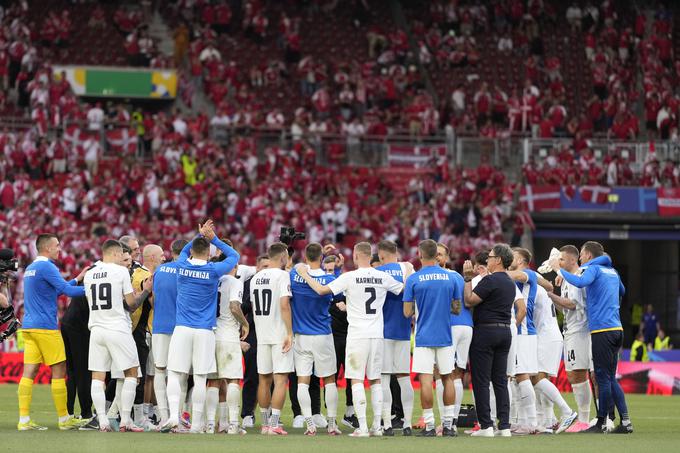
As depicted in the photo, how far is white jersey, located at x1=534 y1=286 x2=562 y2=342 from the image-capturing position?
1769 cm

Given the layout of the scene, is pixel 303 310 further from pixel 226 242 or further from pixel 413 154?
pixel 413 154

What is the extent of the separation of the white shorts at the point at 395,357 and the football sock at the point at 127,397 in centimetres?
319

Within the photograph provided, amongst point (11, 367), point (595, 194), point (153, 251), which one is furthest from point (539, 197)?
point (153, 251)

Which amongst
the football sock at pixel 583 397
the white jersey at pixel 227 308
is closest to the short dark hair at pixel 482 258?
the football sock at pixel 583 397

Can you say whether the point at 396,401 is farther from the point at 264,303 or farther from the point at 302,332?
the point at 264,303

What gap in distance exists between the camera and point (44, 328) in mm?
16469

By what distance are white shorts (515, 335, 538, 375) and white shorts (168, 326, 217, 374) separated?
13.2ft

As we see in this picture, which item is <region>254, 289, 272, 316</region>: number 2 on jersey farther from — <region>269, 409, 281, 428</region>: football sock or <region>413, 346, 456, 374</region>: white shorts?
<region>413, 346, 456, 374</region>: white shorts

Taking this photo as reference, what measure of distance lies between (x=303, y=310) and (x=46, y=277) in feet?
10.8

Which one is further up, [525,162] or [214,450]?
[525,162]

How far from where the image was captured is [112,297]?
16062 mm

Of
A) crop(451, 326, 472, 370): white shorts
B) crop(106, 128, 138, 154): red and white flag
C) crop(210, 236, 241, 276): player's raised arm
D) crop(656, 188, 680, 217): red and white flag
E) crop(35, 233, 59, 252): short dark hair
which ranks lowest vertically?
crop(451, 326, 472, 370): white shorts

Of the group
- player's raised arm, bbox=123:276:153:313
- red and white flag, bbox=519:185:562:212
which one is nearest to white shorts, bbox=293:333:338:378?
player's raised arm, bbox=123:276:153:313

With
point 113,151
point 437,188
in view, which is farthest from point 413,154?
point 113,151
